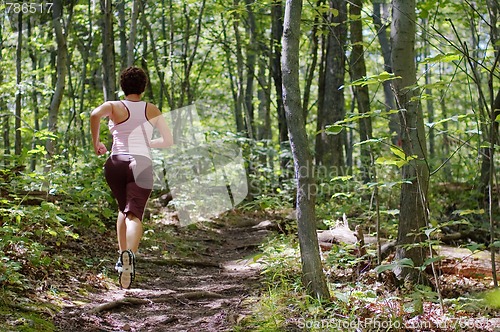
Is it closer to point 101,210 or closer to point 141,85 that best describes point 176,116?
point 101,210

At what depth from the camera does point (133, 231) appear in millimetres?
4719

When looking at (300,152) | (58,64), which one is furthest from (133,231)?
(58,64)

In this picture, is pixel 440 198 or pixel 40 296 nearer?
pixel 40 296

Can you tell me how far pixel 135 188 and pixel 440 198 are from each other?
8.39 metres

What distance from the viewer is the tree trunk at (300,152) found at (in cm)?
439

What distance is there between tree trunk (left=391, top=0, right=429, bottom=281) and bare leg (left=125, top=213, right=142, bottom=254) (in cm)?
252

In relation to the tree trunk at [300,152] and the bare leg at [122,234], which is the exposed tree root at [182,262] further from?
the tree trunk at [300,152]

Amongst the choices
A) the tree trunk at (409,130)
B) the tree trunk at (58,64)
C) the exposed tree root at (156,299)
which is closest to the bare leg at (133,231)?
the exposed tree root at (156,299)

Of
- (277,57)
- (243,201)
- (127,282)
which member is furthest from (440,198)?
(127,282)

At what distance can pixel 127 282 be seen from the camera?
14.8ft

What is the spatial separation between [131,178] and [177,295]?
1.46 m
